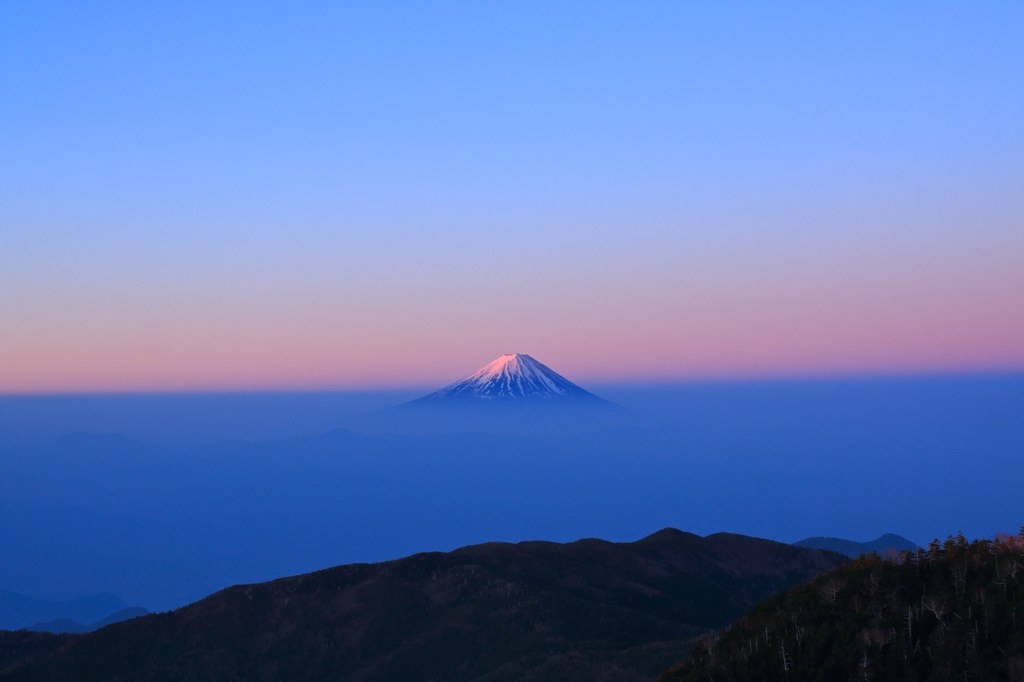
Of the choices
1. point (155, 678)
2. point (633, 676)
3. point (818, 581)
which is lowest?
point (155, 678)

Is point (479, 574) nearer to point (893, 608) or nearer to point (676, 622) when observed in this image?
point (676, 622)

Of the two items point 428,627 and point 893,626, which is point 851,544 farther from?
point 893,626

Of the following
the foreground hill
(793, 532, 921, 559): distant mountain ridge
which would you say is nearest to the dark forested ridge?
the foreground hill

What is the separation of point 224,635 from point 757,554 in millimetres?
52800

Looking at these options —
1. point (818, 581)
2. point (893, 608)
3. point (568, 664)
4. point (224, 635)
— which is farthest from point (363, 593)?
point (893, 608)

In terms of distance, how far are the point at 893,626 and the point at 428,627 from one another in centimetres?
3911

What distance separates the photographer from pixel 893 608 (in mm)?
28031

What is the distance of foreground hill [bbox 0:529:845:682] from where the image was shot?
176 feet

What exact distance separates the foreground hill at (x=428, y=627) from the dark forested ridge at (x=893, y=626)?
16.3 meters

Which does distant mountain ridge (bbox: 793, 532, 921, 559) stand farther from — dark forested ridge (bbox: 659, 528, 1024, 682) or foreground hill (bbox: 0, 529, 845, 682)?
dark forested ridge (bbox: 659, 528, 1024, 682)

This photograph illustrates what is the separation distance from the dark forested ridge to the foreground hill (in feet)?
53.6

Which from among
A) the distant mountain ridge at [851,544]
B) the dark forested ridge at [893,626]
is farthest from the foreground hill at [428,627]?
the distant mountain ridge at [851,544]

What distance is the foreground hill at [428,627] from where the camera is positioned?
2108 inches

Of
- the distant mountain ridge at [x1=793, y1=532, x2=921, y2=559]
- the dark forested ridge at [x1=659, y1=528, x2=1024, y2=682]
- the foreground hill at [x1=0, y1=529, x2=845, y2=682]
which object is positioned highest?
the dark forested ridge at [x1=659, y1=528, x2=1024, y2=682]
